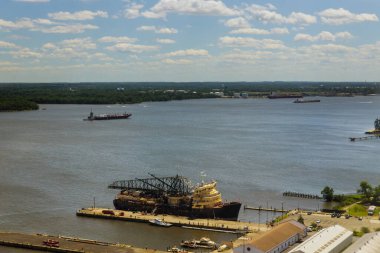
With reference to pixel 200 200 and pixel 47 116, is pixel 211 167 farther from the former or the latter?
pixel 47 116

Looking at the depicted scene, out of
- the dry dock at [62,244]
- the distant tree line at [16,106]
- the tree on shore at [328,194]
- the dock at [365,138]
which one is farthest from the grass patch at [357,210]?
the distant tree line at [16,106]

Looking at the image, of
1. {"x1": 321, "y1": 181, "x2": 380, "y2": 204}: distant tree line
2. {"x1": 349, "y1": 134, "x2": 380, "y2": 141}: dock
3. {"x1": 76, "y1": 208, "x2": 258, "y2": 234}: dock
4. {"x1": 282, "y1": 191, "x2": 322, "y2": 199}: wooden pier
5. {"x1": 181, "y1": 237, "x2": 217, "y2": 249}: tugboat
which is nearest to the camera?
{"x1": 181, "y1": 237, "x2": 217, "y2": 249}: tugboat

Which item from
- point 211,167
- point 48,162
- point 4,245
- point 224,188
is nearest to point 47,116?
point 48,162

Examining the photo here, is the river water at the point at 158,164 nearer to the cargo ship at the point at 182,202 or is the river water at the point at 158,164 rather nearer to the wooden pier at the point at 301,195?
the wooden pier at the point at 301,195

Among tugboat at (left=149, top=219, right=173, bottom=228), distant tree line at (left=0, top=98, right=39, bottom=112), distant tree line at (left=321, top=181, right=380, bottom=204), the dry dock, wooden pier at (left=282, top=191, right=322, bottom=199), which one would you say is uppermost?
distant tree line at (left=0, top=98, right=39, bottom=112)

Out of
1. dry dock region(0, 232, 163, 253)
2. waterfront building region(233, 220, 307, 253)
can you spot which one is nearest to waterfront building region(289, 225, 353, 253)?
waterfront building region(233, 220, 307, 253)

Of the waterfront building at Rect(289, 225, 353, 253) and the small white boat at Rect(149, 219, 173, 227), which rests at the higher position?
the waterfront building at Rect(289, 225, 353, 253)

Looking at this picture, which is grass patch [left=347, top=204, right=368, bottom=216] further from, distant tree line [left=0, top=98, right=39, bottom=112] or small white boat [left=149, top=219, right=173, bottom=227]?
distant tree line [left=0, top=98, right=39, bottom=112]
